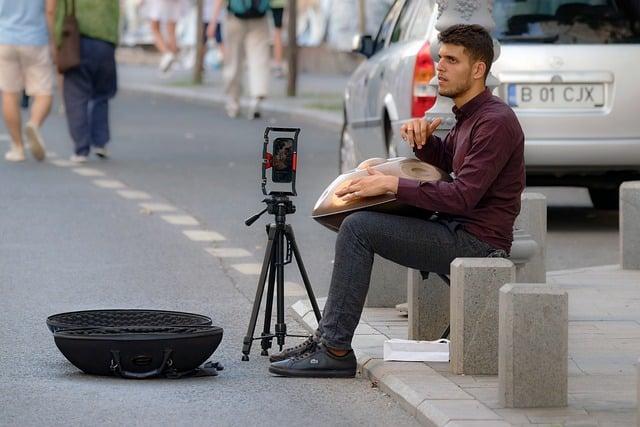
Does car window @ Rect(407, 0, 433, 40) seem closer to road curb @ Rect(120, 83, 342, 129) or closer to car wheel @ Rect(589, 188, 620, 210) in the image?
car wheel @ Rect(589, 188, 620, 210)

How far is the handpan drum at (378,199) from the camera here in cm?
728

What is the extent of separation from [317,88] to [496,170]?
2463cm

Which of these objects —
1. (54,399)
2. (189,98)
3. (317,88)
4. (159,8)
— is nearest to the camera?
(54,399)

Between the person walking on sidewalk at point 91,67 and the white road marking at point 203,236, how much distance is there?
5.04 m

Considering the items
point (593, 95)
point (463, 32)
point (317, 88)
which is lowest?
point (317, 88)

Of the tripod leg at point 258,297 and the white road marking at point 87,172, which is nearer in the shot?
the tripod leg at point 258,297

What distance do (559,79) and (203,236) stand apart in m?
2.55

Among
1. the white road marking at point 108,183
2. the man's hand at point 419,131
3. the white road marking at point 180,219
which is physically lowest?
the white road marking at point 108,183

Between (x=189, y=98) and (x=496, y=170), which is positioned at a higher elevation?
(x=496, y=170)

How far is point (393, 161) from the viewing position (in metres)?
7.50

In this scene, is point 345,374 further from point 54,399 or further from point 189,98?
point 189,98

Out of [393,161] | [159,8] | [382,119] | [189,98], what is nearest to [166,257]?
[382,119]

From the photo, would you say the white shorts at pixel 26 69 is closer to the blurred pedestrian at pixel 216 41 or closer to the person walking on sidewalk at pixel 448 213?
the person walking on sidewalk at pixel 448 213

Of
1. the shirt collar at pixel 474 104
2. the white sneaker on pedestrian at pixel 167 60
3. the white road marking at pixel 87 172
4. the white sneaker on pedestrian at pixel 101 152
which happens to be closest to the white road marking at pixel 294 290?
the shirt collar at pixel 474 104
